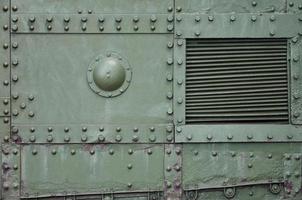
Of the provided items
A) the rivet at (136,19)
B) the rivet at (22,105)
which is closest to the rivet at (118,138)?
the rivet at (22,105)

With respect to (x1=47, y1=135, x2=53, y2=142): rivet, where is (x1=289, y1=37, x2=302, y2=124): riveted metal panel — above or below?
above

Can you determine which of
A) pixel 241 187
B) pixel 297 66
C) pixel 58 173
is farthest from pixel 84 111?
pixel 297 66

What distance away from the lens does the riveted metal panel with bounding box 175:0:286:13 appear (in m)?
3.23

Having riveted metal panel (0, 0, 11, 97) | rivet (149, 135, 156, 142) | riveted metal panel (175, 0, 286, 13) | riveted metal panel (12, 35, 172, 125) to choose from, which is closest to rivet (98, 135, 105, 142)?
riveted metal panel (12, 35, 172, 125)

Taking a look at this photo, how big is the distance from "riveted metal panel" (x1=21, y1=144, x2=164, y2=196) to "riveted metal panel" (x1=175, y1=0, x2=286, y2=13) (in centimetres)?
98

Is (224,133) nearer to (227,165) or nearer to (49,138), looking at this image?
(227,165)

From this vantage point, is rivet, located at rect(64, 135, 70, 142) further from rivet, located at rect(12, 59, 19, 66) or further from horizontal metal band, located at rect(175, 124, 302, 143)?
horizontal metal band, located at rect(175, 124, 302, 143)

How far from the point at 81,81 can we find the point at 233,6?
1163 millimetres

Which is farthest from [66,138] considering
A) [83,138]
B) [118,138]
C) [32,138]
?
[118,138]

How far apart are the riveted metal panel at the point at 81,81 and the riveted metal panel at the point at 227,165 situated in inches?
14.0

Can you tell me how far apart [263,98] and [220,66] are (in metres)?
0.38

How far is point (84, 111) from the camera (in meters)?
3.20

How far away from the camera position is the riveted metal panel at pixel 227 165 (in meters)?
3.22

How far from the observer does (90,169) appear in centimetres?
320
